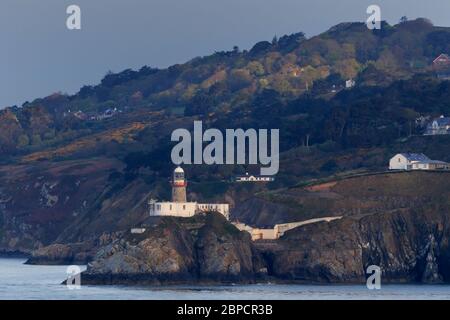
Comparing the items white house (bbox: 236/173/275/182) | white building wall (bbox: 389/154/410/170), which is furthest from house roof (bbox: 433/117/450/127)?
white house (bbox: 236/173/275/182)

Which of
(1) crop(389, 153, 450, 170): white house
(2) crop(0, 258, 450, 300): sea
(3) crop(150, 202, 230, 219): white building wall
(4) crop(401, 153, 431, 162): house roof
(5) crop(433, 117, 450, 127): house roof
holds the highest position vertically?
(5) crop(433, 117, 450, 127): house roof

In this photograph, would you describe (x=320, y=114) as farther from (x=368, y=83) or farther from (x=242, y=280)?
(x=242, y=280)

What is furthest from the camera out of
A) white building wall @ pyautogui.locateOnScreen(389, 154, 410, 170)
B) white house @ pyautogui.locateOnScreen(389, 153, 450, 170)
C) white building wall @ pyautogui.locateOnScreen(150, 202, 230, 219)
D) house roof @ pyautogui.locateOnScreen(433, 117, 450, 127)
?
house roof @ pyautogui.locateOnScreen(433, 117, 450, 127)

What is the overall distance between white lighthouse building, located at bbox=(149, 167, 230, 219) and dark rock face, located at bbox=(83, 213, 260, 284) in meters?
4.92

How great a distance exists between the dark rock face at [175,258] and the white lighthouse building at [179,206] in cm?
492

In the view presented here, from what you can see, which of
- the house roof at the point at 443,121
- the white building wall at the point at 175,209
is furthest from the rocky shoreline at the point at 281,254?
the house roof at the point at 443,121

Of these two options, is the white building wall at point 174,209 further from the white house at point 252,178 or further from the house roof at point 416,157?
the white house at point 252,178

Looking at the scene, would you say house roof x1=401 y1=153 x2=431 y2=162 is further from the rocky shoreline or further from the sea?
the sea

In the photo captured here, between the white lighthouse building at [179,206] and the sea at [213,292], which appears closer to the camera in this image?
the sea at [213,292]

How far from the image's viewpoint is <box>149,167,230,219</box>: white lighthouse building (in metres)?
116

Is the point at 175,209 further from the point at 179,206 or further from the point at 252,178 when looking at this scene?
the point at 252,178

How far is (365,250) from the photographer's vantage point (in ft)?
363

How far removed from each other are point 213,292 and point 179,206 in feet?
62.0

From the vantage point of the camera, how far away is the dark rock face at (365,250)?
108812 mm
